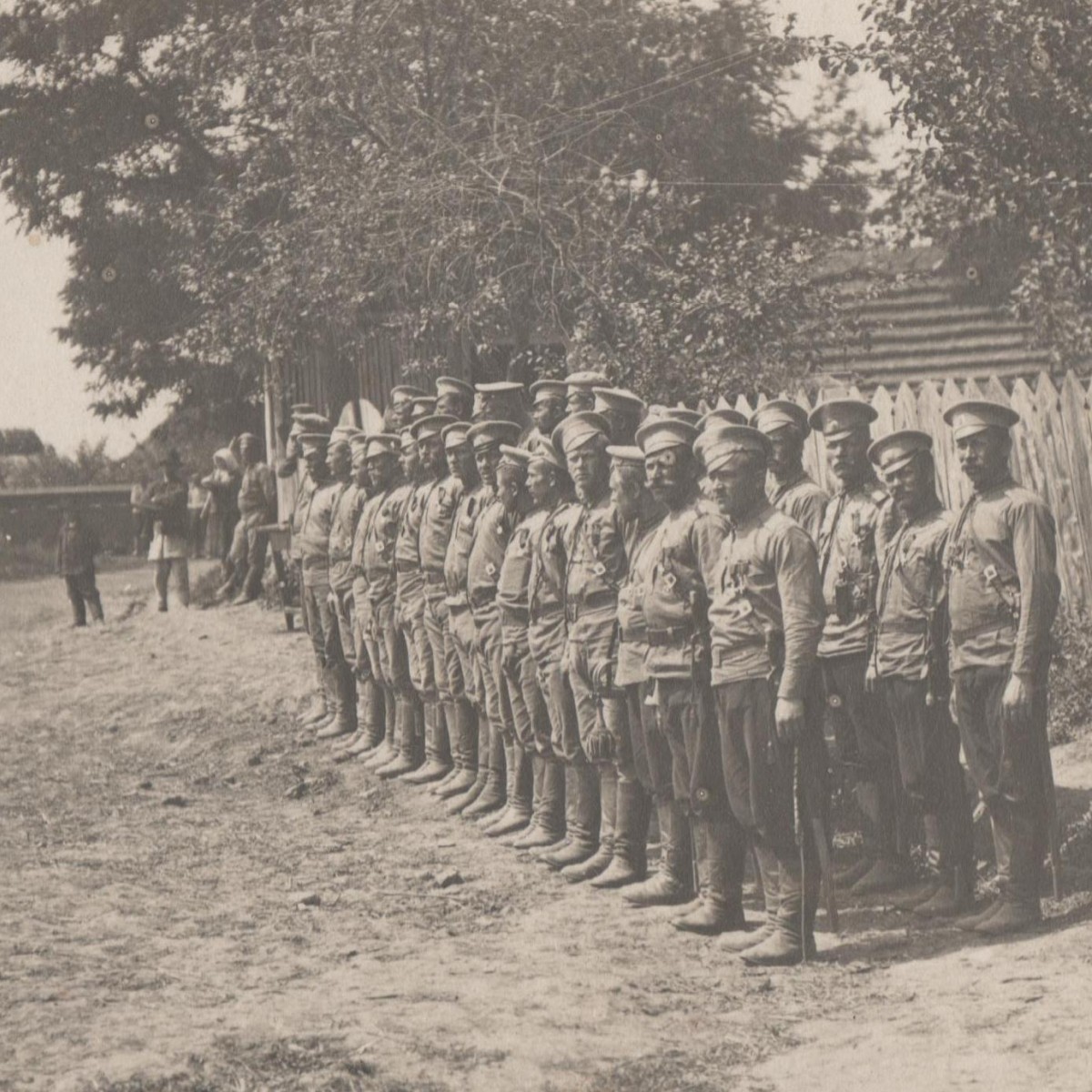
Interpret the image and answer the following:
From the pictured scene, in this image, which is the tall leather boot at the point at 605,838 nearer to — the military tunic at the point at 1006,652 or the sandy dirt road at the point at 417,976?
the sandy dirt road at the point at 417,976

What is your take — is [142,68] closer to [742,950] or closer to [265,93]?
[265,93]

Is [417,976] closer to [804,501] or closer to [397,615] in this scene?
[804,501]

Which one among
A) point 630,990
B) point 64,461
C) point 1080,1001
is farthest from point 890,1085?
point 64,461

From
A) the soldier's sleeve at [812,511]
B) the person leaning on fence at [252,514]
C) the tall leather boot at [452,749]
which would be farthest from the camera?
the person leaning on fence at [252,514]

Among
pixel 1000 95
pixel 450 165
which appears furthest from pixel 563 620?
pixel 450 165

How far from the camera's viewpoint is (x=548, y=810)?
30.9 feet

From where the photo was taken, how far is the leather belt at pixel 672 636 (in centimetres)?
743

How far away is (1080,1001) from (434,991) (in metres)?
2.19

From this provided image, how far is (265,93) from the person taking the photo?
661 inches

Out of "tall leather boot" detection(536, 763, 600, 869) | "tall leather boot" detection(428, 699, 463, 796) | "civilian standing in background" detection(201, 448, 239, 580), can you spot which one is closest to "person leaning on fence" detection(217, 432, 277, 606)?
"civilian standing in background" detection(201, 448, 239, 580)

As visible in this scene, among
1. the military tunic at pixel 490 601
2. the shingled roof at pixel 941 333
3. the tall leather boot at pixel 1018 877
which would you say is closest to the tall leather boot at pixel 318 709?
the military tunic at pixel 490 601

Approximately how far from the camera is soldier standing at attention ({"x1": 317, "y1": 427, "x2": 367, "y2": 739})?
40.8 ft

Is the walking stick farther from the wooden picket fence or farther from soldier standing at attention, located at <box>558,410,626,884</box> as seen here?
the wooden picket fence

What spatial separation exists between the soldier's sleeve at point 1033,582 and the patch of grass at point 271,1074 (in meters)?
2.68
